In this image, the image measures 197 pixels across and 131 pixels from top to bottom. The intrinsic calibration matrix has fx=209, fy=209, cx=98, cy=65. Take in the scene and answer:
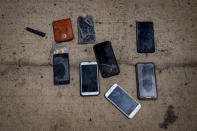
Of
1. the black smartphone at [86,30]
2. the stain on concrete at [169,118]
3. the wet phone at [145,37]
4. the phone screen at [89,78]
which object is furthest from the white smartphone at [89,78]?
the stain on concrete at [169,118]

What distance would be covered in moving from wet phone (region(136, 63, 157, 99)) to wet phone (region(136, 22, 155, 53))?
78 millimetres

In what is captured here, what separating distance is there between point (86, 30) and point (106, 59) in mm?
181

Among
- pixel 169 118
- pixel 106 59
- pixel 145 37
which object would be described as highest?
pixel 145 37

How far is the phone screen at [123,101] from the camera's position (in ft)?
3.35

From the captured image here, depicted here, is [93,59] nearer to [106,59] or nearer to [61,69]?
[106,59]

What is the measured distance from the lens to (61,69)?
1036mm

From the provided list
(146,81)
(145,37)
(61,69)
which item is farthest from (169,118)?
(61,69)

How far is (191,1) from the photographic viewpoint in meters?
1.12

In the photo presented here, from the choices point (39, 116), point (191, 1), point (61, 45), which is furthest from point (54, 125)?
point (191, 1)

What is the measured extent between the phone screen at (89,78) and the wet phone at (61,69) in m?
0.08

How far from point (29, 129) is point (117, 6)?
0.77 m

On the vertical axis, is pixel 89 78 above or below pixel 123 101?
above

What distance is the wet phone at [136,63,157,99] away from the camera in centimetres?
102

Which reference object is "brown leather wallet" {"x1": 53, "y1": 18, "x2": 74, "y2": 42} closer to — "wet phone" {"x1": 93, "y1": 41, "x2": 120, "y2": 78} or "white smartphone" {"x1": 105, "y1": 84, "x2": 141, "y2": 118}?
"wet phone" {"x1": 93, "y1": 41, "x2": 120, "y2": 78}
